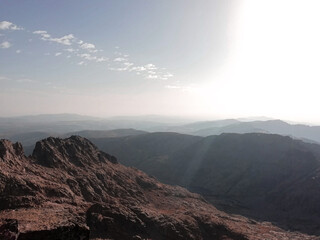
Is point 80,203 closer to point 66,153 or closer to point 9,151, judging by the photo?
point 9,151

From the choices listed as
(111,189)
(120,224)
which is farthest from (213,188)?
(120,224)

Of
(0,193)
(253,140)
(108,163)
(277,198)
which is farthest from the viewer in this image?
(253,140)

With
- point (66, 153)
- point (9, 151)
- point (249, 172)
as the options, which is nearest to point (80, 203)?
point (9, 151)

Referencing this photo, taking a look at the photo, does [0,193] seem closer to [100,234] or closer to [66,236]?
[100,234]

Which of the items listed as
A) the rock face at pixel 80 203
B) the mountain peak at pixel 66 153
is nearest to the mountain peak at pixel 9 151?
the rock face at pixel 80 203

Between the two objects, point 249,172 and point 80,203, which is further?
point 249,172

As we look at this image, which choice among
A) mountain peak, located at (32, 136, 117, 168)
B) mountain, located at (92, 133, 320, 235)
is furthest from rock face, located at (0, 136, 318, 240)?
mountain, located at (92, 133, 320, 235)

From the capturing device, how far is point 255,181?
108 m

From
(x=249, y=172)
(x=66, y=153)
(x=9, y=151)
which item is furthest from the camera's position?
(x=249, y=172)

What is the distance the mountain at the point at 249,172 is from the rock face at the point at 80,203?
3017 centimetres

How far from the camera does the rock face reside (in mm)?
26500

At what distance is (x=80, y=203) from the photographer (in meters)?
39.3

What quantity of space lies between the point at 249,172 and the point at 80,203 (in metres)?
86.4

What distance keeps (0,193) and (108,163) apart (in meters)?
41.9
